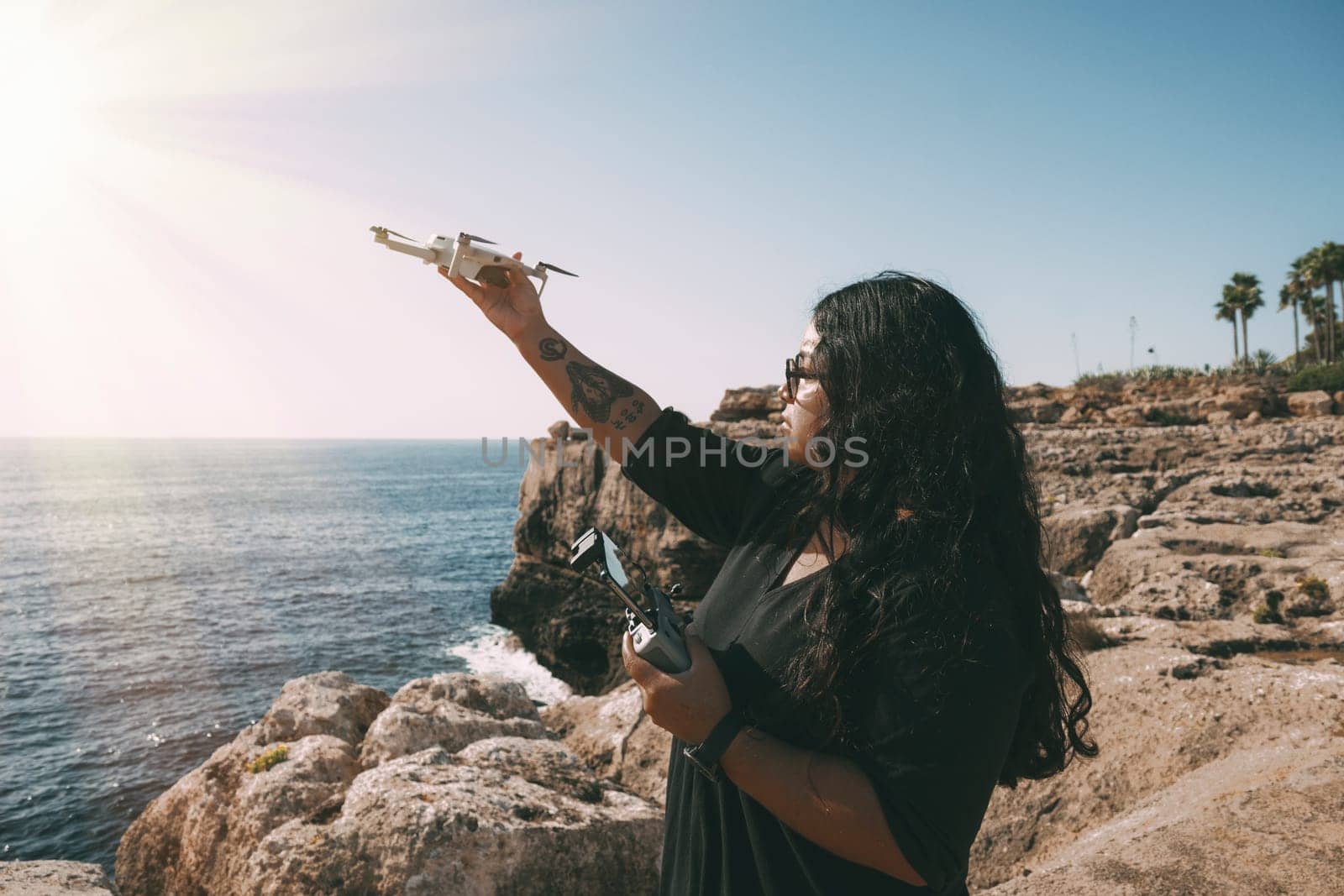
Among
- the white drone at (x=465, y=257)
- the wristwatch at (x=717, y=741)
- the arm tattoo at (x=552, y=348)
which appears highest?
the white drone at (x=465, y=257)

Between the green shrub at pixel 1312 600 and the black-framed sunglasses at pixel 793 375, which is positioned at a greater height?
the black-framed sunglasses at pixel 793 375

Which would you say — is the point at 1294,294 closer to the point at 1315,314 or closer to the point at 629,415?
the point at 1315,314

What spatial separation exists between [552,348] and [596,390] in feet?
0.82

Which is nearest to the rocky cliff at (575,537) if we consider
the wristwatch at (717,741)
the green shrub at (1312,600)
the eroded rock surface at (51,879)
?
the green shrub at (1312,600)

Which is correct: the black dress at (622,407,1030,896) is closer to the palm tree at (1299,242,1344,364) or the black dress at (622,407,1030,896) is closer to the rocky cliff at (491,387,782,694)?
the rocky cliff at (491,387,782,694)

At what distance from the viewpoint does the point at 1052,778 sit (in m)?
5.84

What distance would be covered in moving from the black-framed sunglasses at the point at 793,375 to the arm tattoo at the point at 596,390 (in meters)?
0.69

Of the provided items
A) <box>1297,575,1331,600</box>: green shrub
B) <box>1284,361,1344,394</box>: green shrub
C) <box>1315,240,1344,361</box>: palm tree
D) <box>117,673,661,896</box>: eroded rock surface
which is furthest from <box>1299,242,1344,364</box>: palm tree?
<box>117,673,661,896</box>: eroded rock surface

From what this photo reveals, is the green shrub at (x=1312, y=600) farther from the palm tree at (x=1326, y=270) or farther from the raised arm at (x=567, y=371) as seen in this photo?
the palm tree at (x=1326, y=270)

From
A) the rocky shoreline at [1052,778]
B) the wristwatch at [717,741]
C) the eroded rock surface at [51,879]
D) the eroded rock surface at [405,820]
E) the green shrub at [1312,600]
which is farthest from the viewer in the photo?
the green shrub at [1312,600]

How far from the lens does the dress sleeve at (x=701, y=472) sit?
2.56 metres

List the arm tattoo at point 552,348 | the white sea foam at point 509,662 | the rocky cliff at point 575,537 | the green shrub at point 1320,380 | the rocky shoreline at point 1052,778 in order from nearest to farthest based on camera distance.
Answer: the arm tattoo at point 552,348, the rocky shoreline at point 1052,778, the rocky cliff at point 575,537, the white sea foam at point 509,662, the green shrub at point 1320,380

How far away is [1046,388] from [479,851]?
36.4 metres

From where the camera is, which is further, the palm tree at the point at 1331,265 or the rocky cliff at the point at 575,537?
the palm tree at the point at 1331,265
